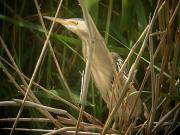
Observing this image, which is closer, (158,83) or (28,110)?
(158,83)

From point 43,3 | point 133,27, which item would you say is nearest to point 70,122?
point 133,27

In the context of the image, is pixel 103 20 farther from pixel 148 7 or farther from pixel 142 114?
pixel 142 114

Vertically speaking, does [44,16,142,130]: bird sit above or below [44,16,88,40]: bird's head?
below

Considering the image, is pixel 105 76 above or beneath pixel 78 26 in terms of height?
beneath

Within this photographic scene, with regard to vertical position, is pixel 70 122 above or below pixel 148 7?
below

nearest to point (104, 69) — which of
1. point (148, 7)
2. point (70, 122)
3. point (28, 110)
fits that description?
point (70, 122)

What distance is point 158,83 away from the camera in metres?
0.93

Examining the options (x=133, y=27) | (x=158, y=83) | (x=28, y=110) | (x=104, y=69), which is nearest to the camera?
(x=158, y=83)

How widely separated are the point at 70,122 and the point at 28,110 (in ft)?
1.21

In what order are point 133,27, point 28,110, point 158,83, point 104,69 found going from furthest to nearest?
point 28,110 < point 133,27 < point 104,69 < point 158,83

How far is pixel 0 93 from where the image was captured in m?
1.35

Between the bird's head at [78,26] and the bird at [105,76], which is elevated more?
the bird's head at [78,26]

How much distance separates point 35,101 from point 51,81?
0.34 meters

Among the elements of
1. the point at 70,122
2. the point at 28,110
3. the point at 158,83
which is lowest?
the point at 28,110
